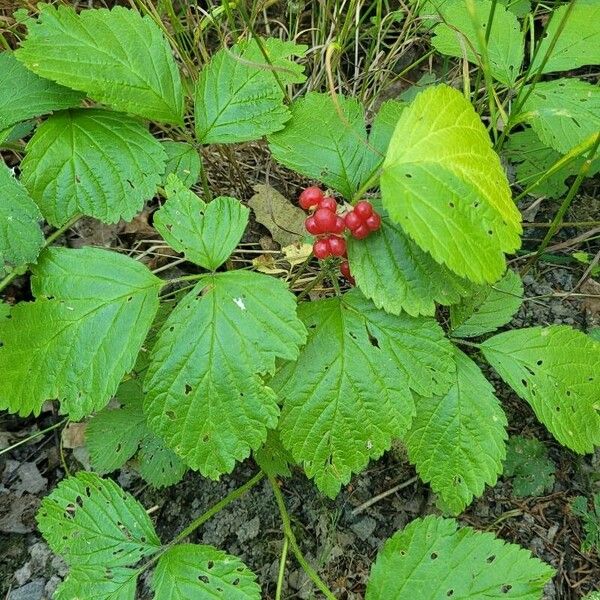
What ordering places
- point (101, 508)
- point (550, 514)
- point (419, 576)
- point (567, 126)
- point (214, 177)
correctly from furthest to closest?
point (214, 177), point (550, 514), point (567, 126), point (101, 508), point (419, 576)

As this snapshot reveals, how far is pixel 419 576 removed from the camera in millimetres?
1794

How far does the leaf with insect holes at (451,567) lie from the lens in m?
1.75

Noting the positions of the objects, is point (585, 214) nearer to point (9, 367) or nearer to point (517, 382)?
point (517, 382)

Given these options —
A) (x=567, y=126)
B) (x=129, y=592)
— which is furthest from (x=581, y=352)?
(x=129, y=592)

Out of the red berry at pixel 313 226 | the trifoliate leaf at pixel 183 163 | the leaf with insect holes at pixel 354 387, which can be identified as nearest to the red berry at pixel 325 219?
the red berry at pixel 313 226

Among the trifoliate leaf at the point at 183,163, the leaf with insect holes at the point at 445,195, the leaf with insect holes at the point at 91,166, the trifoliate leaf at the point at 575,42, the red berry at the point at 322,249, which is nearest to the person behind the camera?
the leaf with insect holes at the point at 445,195

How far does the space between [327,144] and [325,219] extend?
31 cm

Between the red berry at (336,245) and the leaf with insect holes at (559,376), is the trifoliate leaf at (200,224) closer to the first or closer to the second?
the red berry at (336,245)

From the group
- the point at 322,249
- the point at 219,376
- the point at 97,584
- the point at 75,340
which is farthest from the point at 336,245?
the point at 97,584

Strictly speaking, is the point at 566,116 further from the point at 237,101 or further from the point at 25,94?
the point at 25,94

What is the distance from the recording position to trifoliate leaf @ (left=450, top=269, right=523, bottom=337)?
207cm

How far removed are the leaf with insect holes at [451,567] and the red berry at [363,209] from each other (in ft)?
2.83

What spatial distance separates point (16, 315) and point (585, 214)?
7.44ft

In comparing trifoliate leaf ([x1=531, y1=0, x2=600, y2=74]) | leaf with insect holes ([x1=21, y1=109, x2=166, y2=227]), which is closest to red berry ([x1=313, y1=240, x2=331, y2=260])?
leaf with insect holes ([x1=21, y1=109, x2=166, y2=227])
